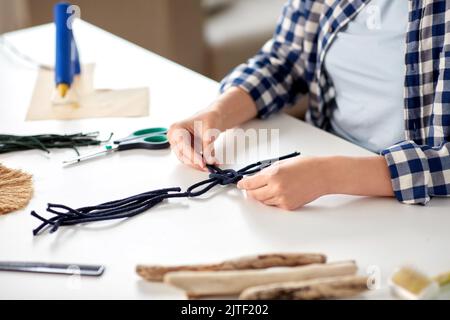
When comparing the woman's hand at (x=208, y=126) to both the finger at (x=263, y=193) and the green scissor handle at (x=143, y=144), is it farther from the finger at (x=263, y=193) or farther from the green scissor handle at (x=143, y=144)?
the finger at (x=263, y=193)

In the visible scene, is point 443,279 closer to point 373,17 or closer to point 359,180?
point 359,180

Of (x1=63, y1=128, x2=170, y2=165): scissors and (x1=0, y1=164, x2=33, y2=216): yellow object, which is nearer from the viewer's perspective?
(x1=0, y1=164, x2=33, y2=216): yellow object

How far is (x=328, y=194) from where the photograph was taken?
0.98 metres

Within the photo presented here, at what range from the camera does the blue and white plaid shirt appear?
0.99 meters

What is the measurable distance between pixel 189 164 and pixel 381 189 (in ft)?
0.93

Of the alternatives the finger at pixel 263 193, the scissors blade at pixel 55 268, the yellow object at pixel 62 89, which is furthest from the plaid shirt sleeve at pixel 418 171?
the yellow object at pixel 62 89

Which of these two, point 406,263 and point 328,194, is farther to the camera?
point 328,194

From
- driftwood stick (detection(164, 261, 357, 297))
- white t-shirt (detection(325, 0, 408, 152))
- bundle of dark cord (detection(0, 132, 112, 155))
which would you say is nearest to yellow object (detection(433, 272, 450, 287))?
driftwood stick (detection(164, 261, 357, 297))

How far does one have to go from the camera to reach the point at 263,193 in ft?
3.16

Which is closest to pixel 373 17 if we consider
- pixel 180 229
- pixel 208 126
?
pixel 208 126

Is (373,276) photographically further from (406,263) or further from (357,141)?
(357,141)

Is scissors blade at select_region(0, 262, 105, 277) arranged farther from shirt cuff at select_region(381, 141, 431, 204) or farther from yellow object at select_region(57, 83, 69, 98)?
yellow object at select_region(57, 83, 69, 98)

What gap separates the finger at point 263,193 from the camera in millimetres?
958
